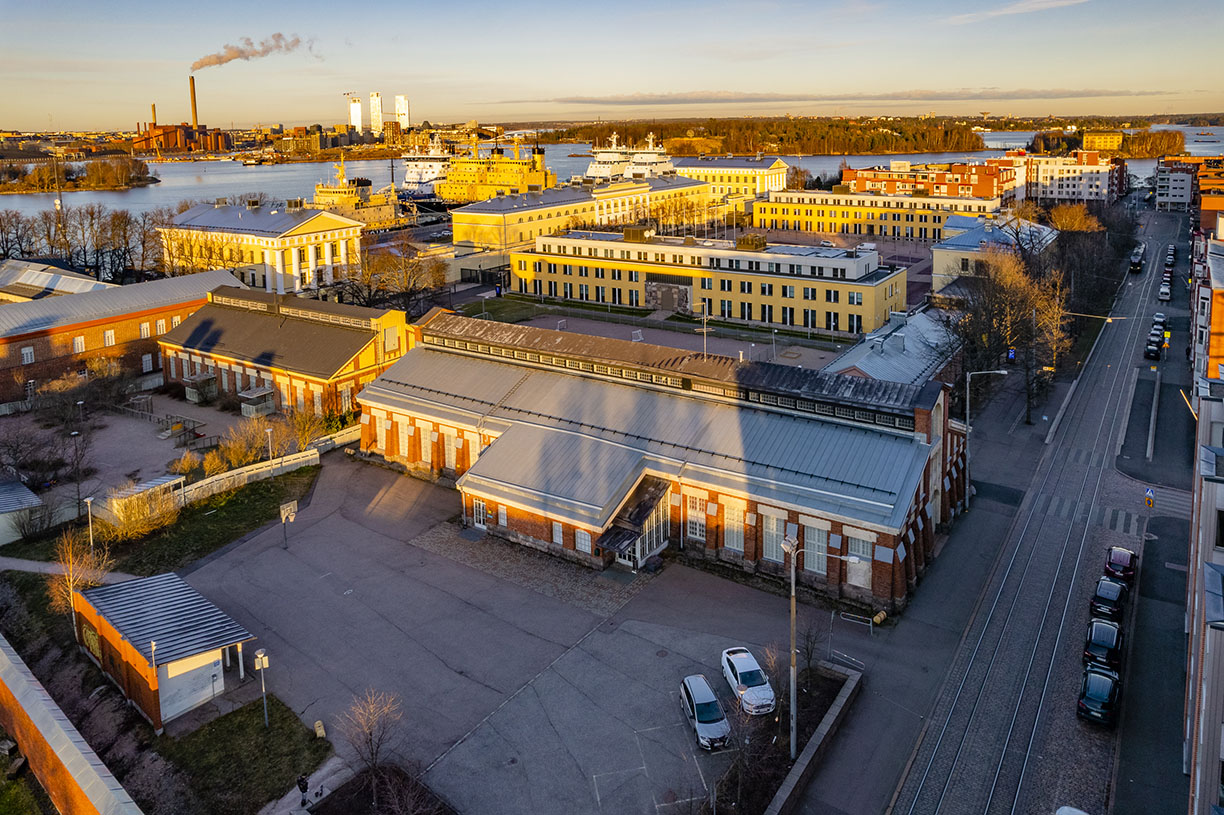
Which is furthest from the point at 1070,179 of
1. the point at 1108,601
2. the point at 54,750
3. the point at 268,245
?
the point at 54,750

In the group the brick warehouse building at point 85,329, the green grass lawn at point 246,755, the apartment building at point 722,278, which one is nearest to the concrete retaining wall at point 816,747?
the green grass lawn at point 246,755

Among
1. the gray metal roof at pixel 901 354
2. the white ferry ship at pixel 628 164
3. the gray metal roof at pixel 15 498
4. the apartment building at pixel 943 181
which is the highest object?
the white ferry ship at pixel 628 164

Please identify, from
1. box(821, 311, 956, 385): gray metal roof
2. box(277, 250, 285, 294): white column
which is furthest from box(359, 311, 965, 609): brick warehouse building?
box(277, 250, 285, 294): white column

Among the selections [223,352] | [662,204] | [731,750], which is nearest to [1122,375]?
[731,750]

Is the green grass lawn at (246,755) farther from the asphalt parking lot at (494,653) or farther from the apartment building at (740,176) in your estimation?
the apartment building at (740,176)

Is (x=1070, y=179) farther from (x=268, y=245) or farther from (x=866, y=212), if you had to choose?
(x=268, y=245)
